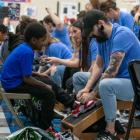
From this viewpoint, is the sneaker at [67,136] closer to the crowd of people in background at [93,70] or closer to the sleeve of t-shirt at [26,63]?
the crowd of people in background at [93,70]

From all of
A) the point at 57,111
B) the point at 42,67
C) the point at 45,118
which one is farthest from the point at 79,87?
the point at 42,67

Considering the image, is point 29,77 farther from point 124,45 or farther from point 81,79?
point 124,45

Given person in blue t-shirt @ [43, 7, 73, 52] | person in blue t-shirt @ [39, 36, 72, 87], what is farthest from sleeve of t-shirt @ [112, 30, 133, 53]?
person in blue t-shirt @ [43, 7, 73, 52]

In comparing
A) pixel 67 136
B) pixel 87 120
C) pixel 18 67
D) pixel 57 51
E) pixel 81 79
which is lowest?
pixel 67 136

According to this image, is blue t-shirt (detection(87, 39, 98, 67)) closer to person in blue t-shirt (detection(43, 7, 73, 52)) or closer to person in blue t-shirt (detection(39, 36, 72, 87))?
person in blue t-shirt (detection(39, 36, 72, 87))

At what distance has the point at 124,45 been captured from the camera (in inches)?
125

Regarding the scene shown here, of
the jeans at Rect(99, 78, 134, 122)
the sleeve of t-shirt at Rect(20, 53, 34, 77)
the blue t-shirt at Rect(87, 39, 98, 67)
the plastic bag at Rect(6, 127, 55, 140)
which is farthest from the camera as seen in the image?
the blue t-shirt at Rect(87, 39, 98, 67)

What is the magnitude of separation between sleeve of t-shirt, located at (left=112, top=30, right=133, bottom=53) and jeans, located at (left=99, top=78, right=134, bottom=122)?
241 millimetres

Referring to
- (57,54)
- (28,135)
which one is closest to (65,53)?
(57,54)

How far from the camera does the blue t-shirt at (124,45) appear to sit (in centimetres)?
319

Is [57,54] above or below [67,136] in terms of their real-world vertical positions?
above

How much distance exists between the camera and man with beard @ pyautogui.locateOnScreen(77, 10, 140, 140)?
310 cm

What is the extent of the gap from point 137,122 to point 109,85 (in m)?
0.58

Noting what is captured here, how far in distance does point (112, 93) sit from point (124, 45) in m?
0.39
